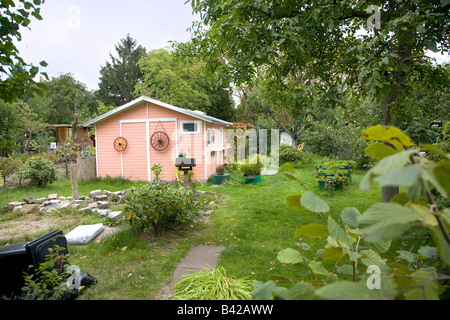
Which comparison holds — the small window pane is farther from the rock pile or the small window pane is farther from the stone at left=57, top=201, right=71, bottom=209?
the stone at left=57, top=201, right=71, bottom=209

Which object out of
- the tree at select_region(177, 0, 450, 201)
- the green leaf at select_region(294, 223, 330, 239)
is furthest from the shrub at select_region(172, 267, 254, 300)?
the tree at select_region(177, 0, 450, 201)

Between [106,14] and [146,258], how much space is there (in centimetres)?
410

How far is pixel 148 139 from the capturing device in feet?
34.5

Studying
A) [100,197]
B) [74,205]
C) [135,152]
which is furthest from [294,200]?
[135,152]

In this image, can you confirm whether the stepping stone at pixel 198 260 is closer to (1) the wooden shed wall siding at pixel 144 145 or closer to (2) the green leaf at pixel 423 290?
(2) the green leaf at pixel 423 290

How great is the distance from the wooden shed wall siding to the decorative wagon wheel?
0.15 m

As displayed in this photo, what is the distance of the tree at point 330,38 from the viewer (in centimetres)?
302

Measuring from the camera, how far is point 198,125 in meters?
10.1

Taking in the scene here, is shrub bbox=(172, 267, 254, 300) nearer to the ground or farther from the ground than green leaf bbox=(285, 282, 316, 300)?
nearer to the ground

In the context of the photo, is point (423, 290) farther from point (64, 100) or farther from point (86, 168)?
point (64, 100)

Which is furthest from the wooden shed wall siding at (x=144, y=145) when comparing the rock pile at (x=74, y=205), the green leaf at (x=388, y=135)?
the green leaf at (x=388, y=135)

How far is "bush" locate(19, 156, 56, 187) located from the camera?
9.13 meters

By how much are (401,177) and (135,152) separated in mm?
11078
